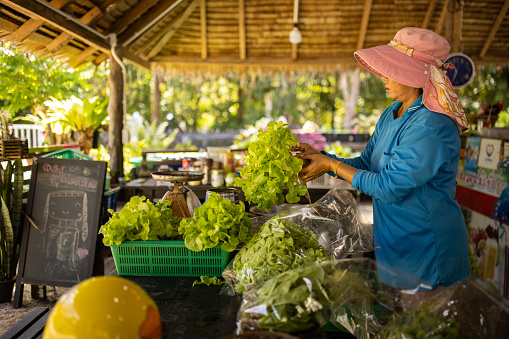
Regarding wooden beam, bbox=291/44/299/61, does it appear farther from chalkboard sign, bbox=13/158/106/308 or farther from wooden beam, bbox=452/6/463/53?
chalkboard sign, bbox=13/158/106/308

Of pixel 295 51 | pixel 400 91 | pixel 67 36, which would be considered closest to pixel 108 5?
pixel 67 36

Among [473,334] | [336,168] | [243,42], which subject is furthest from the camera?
[243,42]

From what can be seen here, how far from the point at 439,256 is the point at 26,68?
20.9ft

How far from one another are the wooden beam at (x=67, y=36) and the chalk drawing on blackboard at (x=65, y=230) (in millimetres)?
2338

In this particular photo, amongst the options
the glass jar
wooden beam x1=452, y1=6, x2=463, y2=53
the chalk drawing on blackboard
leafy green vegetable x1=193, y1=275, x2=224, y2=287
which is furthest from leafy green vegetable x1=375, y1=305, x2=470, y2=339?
wooden beam x1=452, y1=6, x2=463, y2=53

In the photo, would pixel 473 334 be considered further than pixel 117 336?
Yes

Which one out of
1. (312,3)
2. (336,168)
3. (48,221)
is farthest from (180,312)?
(312,3)

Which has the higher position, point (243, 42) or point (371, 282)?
point (243, 42)

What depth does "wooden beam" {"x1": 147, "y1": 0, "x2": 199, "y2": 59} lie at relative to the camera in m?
7.75

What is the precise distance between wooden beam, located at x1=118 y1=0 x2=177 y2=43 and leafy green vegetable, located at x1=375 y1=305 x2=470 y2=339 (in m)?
6.17

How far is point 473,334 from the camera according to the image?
5.00 feet

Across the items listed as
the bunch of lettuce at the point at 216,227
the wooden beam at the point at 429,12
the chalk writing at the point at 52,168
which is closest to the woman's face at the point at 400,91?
the bunch of lettuce at the point at 216,227

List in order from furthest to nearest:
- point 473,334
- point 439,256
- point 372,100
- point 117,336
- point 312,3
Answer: point 372,100
point 312,3
point 439,256
point 473,334
point 117,336

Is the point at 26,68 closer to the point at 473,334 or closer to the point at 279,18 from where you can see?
the point at 279,18
